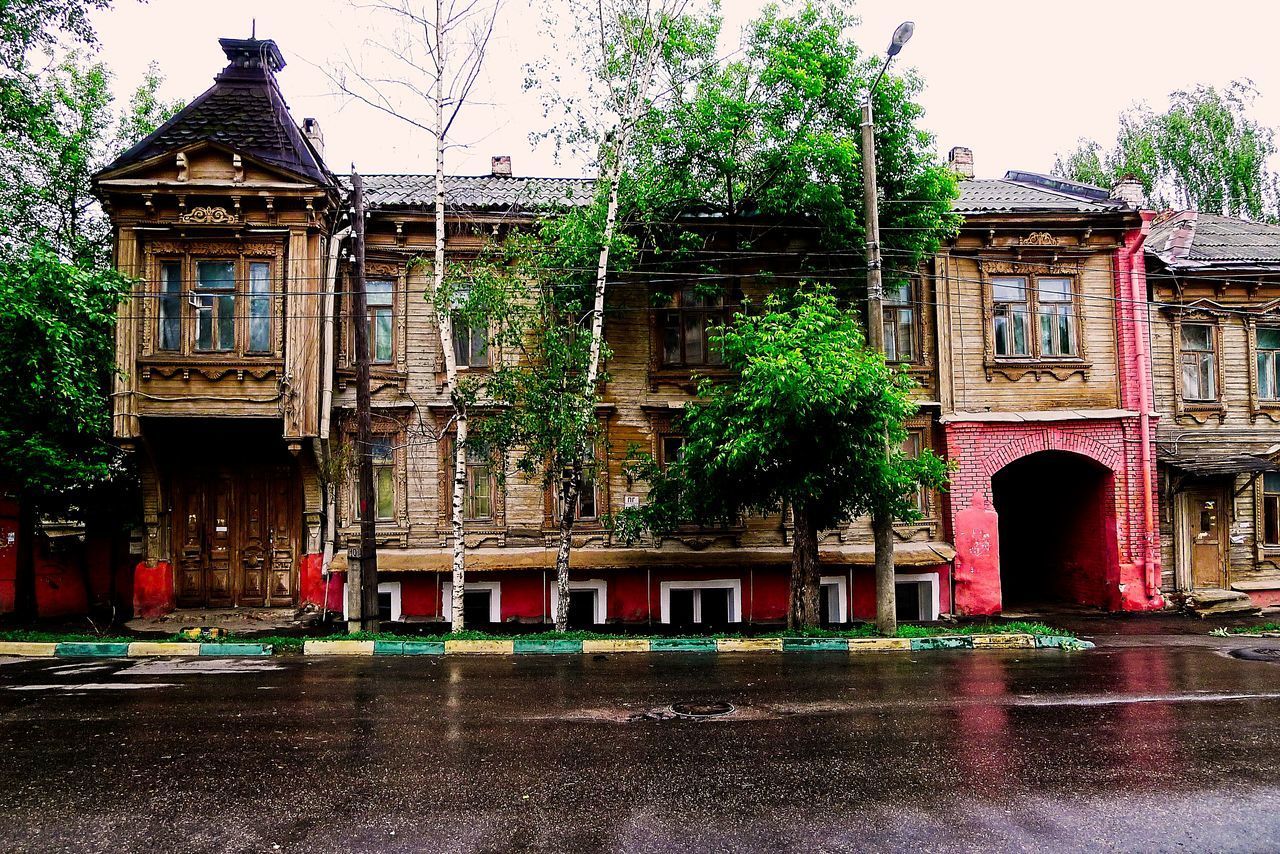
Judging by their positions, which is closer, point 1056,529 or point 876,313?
point 876,313

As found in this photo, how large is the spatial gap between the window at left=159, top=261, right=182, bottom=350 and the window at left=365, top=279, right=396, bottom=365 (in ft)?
11.2

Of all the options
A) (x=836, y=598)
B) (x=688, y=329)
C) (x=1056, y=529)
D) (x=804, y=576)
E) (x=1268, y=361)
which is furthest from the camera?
(x=1056, y=529)

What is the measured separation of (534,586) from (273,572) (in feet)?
17.4

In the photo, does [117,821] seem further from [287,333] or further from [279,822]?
[287,333]

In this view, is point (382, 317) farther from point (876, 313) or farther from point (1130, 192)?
point (1130, 192)

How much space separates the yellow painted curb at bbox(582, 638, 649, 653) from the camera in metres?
12.4

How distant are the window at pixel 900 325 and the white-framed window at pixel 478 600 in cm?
986

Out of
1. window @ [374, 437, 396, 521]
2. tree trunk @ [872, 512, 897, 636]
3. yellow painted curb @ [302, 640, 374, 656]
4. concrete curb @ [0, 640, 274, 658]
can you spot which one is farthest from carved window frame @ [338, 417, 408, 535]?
tree trunk @ [872, 512, 897, 636]

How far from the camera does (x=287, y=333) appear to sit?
14336 millimetres

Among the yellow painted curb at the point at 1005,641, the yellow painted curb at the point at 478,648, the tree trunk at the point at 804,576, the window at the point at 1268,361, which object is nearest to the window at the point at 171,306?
the yellow painted curb at the point at 478,648

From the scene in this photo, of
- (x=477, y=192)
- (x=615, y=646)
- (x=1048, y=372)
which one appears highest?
(x=477, y=192)

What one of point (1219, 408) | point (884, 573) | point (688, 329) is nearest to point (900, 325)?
point (688, 329)

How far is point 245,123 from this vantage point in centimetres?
1512

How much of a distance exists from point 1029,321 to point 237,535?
17.6 meters
